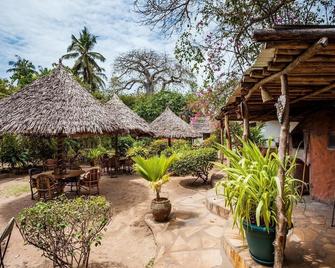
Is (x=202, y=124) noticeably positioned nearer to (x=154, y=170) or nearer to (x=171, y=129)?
(x=171, y=129)

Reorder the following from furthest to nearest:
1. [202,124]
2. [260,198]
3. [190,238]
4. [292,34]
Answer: [202,124], [190,238], [260,198], [292,34]

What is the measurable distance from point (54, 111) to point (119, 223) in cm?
437

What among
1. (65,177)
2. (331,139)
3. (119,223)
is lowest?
(119,223)

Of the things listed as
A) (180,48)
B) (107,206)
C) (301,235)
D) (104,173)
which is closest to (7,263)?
(107,206)

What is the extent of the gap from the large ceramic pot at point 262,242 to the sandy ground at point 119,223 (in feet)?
7.54

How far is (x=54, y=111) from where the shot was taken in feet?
29.0

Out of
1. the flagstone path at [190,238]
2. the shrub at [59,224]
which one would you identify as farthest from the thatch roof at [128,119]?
the shrub at [59,224]

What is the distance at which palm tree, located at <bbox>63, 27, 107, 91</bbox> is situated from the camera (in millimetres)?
28797

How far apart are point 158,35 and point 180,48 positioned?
0.95 meters

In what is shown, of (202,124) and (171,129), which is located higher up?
(202,124)

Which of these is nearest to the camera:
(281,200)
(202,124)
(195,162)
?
(281,200)

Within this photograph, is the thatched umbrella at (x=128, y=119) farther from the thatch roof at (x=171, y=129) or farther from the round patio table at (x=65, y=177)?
Result: the round patio table at (x=65, y=177)

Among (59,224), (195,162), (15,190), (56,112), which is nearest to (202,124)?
(195,162)

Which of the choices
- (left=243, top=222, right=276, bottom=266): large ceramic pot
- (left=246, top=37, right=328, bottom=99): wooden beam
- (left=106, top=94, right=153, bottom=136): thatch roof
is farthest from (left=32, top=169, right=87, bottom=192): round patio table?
(left=246, top=37, right=328, bottom=99): wooden beam
